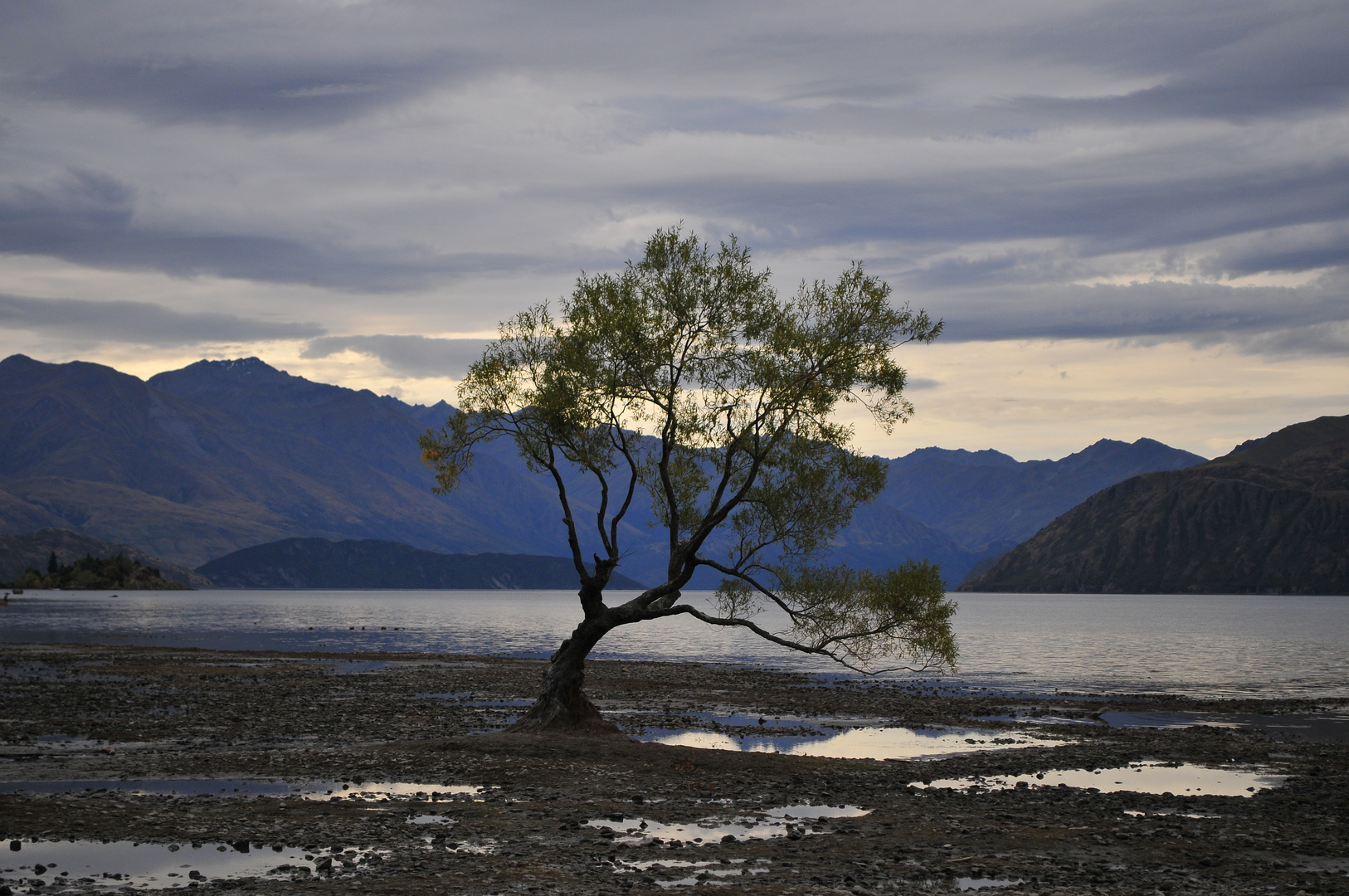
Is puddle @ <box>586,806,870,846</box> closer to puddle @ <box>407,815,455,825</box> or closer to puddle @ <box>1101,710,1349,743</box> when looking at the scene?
puddle @ <box>407,815,455,825</box>

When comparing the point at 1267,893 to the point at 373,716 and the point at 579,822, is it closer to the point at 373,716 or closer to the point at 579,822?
the point at 579,822

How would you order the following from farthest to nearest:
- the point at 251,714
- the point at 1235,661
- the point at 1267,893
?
the point at 1235,661 → the point at 251,714 → the point at 1267,893

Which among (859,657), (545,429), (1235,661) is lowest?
(1235,661)

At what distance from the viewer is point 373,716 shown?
158 ft

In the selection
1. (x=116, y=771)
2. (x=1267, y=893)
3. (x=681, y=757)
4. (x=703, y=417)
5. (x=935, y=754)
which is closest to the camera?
(x=1267, y=893)

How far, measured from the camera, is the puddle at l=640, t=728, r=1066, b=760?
142ft

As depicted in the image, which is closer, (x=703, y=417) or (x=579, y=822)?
(x=579, y=822)

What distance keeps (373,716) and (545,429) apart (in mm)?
17612

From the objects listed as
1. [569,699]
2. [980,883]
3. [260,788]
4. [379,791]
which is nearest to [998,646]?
[569,699]

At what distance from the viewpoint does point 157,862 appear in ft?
67.1

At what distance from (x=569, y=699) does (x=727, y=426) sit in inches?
455

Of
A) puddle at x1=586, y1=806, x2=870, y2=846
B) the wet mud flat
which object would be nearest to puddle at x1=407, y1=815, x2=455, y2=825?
the wet mud flat

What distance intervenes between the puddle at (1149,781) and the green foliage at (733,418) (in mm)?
4744

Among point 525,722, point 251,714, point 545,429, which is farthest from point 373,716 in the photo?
point 545,429
